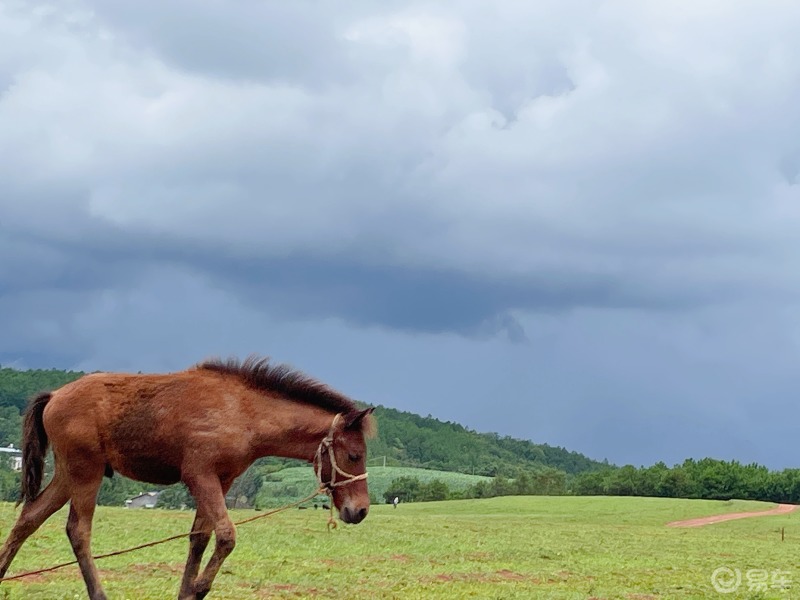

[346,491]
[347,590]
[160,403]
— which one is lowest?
[347,590]

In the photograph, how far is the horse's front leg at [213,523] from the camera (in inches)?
394

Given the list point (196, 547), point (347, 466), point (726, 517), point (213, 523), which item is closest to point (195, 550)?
point (196, 547)

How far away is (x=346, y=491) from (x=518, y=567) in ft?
39.9

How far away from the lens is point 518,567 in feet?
71.8

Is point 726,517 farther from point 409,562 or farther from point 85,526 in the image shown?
point 85,526

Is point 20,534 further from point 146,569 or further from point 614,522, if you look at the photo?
point 614,522

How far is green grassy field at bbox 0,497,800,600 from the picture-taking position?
15.2m

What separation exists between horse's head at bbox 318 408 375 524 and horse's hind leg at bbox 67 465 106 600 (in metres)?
2.73

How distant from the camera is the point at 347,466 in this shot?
36.0 ft

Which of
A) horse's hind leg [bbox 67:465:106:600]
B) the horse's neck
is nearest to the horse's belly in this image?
horse's hind leg [bbox 67:465:106:600]

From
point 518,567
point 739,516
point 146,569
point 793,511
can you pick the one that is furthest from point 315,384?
point 793,511

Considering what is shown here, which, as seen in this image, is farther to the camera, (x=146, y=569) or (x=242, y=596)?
(x=146, y=569)

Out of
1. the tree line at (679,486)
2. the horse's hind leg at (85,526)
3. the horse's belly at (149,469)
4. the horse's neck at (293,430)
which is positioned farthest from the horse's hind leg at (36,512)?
the tree line at (679,486)

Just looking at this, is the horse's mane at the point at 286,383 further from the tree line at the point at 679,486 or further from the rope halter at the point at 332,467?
the tree line at the point at 679,486
